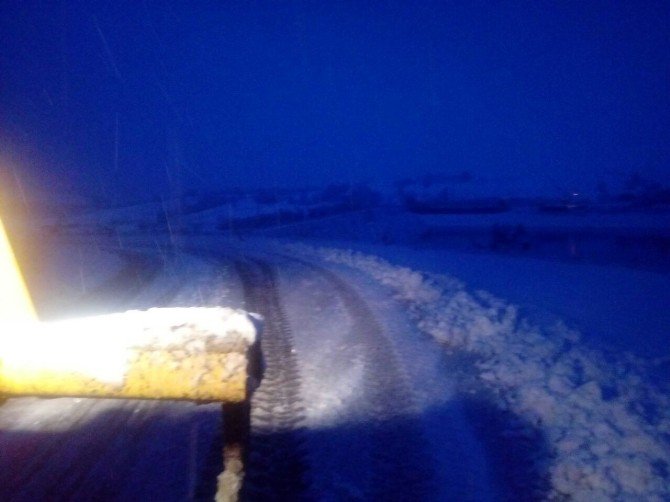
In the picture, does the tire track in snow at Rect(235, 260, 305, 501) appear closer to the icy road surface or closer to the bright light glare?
the icy road surface

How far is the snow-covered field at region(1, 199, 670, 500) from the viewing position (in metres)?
3.71

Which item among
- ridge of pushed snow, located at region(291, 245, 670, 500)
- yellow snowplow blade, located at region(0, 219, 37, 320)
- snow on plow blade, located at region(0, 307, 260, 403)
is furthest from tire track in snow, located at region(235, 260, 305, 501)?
ridge of pushed snow, located at region(291, 245, 670, 500)

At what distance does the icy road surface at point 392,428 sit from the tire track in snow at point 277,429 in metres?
0.01

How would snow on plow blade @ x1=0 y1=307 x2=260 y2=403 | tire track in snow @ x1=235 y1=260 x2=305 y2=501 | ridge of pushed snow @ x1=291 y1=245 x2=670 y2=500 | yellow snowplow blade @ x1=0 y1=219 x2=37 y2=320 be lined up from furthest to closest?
ridge of pushed snow @ x1=291 y1=245 x2=670 y2=500, tire track in snow @ x1=235 y1=260 x2=305 y2=501, yellow snowplow blade @ x1=0 y1=219 x2=37 y2=320, snow on plow blade @ x1=0 y1=307 x2=260 y2=403

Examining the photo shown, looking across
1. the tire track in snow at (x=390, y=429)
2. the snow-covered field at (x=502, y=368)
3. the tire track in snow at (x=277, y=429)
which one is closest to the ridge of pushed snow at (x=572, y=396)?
the snow-covered field at (x=502, y=368)

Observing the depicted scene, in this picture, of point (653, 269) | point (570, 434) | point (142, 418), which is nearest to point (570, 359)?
point (570, 434)

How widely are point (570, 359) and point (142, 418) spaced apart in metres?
5.55

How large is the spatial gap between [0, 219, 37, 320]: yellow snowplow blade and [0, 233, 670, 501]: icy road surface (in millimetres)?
2056

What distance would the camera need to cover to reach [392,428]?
14.3ft

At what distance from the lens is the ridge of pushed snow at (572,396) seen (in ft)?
11.9

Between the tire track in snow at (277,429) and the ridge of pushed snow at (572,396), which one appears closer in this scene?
the tire track in snow at (277,429)

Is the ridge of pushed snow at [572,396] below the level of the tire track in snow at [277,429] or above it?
below

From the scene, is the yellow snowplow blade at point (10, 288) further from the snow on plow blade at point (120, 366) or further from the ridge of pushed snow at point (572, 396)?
the ridge of pushed snow at point (572, 396)

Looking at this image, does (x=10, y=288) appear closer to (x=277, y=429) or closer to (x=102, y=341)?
(x=102, y=341)
